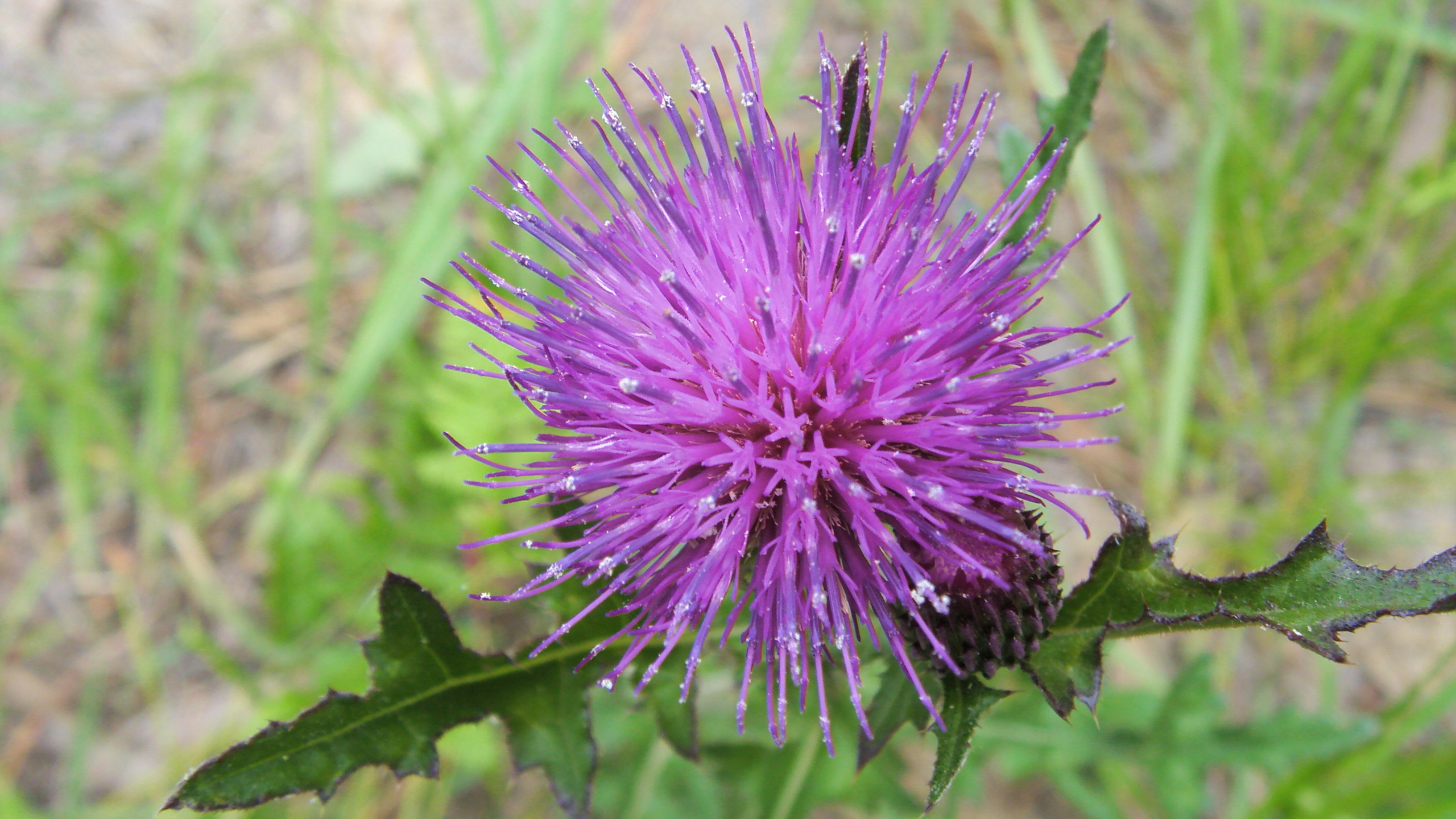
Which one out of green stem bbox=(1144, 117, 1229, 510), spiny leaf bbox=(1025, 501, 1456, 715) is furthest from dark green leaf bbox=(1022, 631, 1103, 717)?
green stem bbox=(1144, 117, 1229, 510)

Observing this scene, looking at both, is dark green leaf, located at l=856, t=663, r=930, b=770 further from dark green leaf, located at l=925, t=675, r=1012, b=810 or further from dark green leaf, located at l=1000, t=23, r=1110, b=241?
dark green leaf, located at l=1000, t=23, r=1110, b=241

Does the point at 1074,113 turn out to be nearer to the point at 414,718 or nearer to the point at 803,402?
the point at 803,402

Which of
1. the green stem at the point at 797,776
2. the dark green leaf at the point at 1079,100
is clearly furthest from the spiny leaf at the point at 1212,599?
the green stem at the point at 797,776

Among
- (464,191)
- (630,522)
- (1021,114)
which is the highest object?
(464,191)

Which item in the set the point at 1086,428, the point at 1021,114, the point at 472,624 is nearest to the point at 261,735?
the point at 472,624

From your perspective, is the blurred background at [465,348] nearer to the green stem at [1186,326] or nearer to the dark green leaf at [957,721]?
the green stem at [1186,326]

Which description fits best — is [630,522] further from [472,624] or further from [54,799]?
[54,799]
